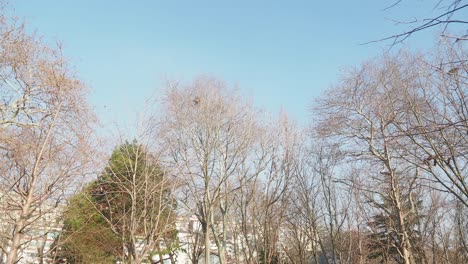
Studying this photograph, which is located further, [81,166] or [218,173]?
[218,173]

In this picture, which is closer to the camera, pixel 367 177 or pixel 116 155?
pixel 116 155

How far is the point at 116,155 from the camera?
1501 cm

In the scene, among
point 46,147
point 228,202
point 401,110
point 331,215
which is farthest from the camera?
point 331,215

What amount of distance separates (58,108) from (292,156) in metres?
9.70

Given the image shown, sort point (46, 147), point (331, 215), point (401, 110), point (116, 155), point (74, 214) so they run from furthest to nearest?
point (331, 215), point (116, 155), point (74, 214), point (401, 110), point (46, 147)

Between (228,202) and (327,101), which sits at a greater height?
(327,101)

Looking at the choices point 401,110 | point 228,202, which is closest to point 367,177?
point 401,110

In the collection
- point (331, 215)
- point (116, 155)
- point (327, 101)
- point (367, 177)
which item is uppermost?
point (327, 101)

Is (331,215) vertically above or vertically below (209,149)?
below

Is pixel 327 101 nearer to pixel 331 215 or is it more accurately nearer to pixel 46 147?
pixel 331 215

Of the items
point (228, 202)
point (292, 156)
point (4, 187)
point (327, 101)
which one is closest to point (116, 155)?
point (228, 202)

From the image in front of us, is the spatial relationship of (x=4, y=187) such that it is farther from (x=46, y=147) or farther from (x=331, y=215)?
(x=331, y=215)

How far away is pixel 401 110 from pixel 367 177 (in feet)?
15.9

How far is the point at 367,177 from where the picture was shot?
53.4 ft
